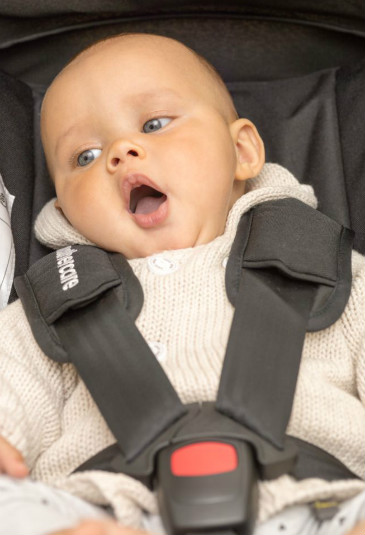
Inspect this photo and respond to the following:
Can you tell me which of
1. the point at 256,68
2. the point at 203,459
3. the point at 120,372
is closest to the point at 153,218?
the point at 120,372

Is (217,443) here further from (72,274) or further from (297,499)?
(72,274)

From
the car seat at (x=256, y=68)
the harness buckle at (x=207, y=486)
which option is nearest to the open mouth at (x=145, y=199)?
the car seat at (x=256, y=68)

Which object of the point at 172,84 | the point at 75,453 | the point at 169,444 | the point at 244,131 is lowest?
the point at 75,453

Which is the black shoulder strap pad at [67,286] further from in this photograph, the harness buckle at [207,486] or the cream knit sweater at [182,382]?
the harness buckle at [207,486]

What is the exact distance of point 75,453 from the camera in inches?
48.0

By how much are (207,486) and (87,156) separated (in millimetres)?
733

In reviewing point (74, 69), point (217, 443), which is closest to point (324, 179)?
point (74, 69)

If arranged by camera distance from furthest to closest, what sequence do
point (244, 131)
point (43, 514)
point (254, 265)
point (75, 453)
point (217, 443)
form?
point (244, 131) < point (254, 265) < point (75, 453) < point (217, 443) < point (43, 514)

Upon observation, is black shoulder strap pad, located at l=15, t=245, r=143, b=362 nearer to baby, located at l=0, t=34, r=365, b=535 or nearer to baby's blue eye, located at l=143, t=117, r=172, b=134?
baby, located at l=0, t=34, r=365, b=535

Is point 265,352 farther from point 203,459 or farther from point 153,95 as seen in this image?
point 153,95

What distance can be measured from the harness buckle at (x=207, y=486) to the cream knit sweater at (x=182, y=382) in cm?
5

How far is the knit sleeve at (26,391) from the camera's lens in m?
1.21

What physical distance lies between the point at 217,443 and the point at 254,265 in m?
0.37

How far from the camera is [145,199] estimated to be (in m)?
1.47
